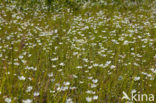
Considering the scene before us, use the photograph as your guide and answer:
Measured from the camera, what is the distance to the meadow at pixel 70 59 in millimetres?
2955

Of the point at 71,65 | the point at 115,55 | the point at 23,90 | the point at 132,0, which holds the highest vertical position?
the point at 23,90

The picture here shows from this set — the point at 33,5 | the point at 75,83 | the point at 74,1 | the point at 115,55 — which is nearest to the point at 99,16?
the point at 74,1

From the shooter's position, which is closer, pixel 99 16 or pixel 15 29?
pixel 15 29

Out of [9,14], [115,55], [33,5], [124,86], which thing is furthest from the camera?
[33,5]

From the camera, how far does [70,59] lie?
4.26m

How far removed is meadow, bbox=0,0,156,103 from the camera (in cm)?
296

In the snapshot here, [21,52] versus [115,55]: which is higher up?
[21,52]

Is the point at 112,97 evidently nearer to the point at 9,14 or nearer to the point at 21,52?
the point at 21,52

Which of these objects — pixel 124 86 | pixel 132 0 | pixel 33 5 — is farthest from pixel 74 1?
pixel 124 86

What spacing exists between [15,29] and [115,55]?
2981mm

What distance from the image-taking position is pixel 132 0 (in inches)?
450

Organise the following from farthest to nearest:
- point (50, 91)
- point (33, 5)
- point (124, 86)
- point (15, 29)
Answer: point (33, 5)
point (15, 29)
point (124, 86)
point (50, 91)

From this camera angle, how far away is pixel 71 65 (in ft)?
12.7

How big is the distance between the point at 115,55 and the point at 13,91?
232 centimetres
